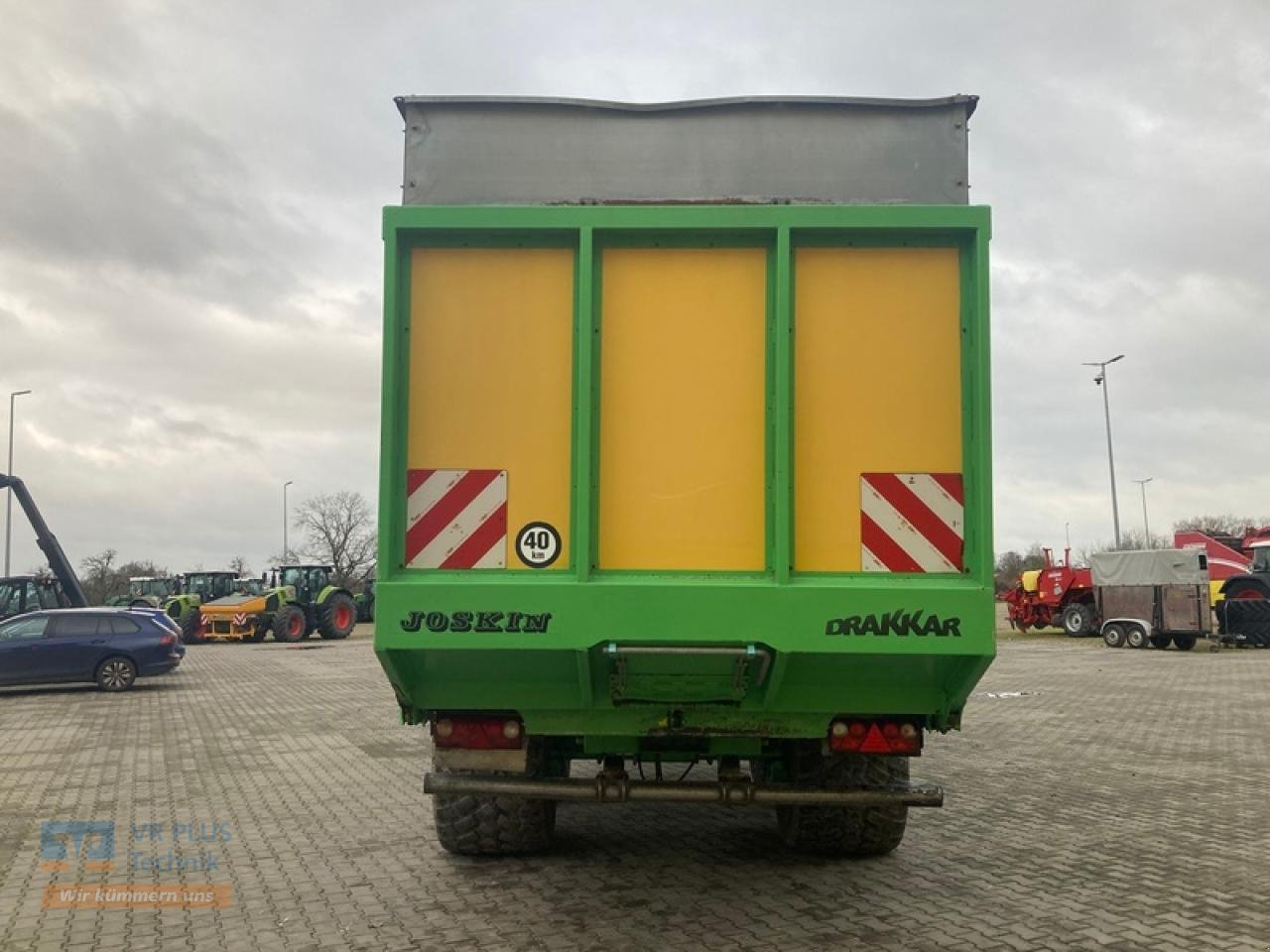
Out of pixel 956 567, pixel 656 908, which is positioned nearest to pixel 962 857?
pixel 656 908

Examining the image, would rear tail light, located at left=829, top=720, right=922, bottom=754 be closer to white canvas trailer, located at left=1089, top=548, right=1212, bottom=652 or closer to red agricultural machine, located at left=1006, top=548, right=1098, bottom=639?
white canvas trailer, located at left=1089, top=548, right=1212, bottom=652

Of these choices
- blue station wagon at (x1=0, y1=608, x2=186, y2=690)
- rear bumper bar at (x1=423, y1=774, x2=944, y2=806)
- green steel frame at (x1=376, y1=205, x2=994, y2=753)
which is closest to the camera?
green steel frame at (x1=376, y1=205, x2=994, y2=753)

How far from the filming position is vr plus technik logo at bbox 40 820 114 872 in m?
6.34

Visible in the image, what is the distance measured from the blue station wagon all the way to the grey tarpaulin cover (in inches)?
903

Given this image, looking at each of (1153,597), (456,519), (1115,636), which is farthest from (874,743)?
(1115,636)

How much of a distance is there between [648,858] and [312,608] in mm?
29608

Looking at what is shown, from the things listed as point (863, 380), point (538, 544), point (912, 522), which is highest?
point (863, 380)

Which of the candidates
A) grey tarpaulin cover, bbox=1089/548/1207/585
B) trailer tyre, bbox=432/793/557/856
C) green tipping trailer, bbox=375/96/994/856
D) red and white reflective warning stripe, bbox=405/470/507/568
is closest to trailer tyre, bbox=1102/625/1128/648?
grey tarpaulin cover, bbox=1089/548/1207/585

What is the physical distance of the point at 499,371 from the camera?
14.9 feet

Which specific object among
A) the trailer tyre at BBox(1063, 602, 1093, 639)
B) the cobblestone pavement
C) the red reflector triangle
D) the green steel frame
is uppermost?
the green steel frame

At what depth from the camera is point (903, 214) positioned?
442 centimetres

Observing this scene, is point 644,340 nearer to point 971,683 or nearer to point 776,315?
point 776,315

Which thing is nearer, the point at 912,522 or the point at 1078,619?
the point at 912,522

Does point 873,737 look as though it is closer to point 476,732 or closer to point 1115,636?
point 476,732
